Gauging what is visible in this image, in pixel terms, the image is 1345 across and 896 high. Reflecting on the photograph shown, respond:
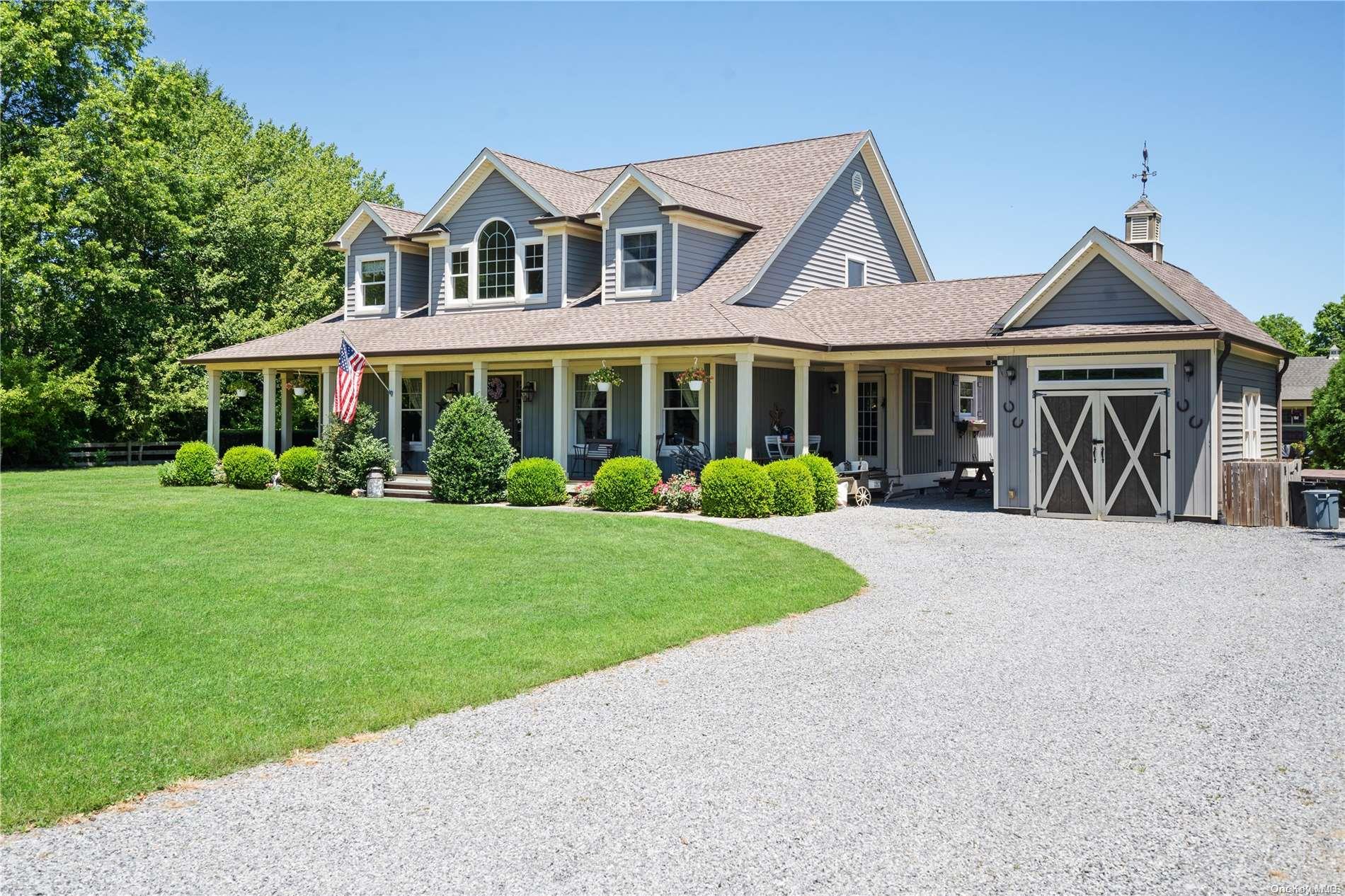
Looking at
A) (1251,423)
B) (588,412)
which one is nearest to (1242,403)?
(1251,423)

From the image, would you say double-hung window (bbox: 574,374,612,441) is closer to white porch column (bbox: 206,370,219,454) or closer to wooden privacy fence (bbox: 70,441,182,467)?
white porch column (bbox: 206,370,219,454)

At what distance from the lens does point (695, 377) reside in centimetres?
1994

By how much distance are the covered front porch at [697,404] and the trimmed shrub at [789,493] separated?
103cm

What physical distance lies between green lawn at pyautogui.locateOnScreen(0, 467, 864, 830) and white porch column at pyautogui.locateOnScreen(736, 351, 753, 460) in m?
2.99

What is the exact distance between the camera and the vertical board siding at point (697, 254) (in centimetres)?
2205

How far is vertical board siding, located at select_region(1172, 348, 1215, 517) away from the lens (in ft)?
55.0

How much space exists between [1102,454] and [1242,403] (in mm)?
3667

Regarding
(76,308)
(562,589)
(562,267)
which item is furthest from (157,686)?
(76,308)

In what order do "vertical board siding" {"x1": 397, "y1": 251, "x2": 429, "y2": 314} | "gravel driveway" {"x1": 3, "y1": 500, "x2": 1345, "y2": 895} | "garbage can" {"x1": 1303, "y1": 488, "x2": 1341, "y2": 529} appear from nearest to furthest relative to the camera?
"gravel driveway" {"x1": 3, "y1": 500, "x2": 1345, "y2": 895} < "garbage can" {"x1": 1303, "y1": 488, "x2": 1341, "y2": 529} < "vertical board siding" {"x1": 397, "y1": 251, "x2": 429, "y2": 314}

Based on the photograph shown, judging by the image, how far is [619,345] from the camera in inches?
772

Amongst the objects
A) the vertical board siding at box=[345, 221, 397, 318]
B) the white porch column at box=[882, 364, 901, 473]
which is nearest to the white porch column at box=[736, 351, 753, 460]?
the white porch column at box=[882, 364, 901, 473]

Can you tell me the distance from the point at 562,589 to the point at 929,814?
6275 millimetres

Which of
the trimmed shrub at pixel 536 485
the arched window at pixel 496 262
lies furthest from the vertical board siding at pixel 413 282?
the trimmed shrub at pixel 536 485

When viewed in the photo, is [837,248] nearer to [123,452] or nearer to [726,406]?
[726,406]
